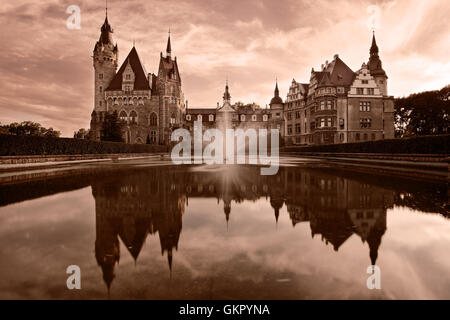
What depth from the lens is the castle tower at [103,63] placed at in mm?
63156

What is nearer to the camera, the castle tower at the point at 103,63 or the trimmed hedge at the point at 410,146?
the trimmed hedge at the point at 410,146

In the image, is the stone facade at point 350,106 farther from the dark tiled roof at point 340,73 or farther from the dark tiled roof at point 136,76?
the dark tiled roof at point 136,76

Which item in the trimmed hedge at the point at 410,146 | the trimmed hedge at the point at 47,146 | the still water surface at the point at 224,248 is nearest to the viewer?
the still water surface at the point at 224,248

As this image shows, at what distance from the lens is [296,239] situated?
4.09m

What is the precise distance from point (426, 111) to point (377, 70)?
22263 mm

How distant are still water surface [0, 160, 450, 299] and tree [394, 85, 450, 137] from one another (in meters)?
71.5

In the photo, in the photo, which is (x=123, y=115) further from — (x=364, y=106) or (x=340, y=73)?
(x=364, y=106)

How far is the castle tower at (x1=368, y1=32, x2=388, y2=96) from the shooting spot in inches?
2084

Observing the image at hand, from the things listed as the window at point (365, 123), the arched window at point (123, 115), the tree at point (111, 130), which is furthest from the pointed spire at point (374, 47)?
the arched window at point (123, 115)

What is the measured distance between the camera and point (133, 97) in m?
63.2

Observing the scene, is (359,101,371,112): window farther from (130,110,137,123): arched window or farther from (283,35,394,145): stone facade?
(130,110,137,123): arched window

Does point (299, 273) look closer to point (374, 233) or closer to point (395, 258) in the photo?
point (395, 258)

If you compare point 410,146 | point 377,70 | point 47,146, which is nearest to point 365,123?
point 377,70

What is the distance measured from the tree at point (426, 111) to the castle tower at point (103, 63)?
81395mm
